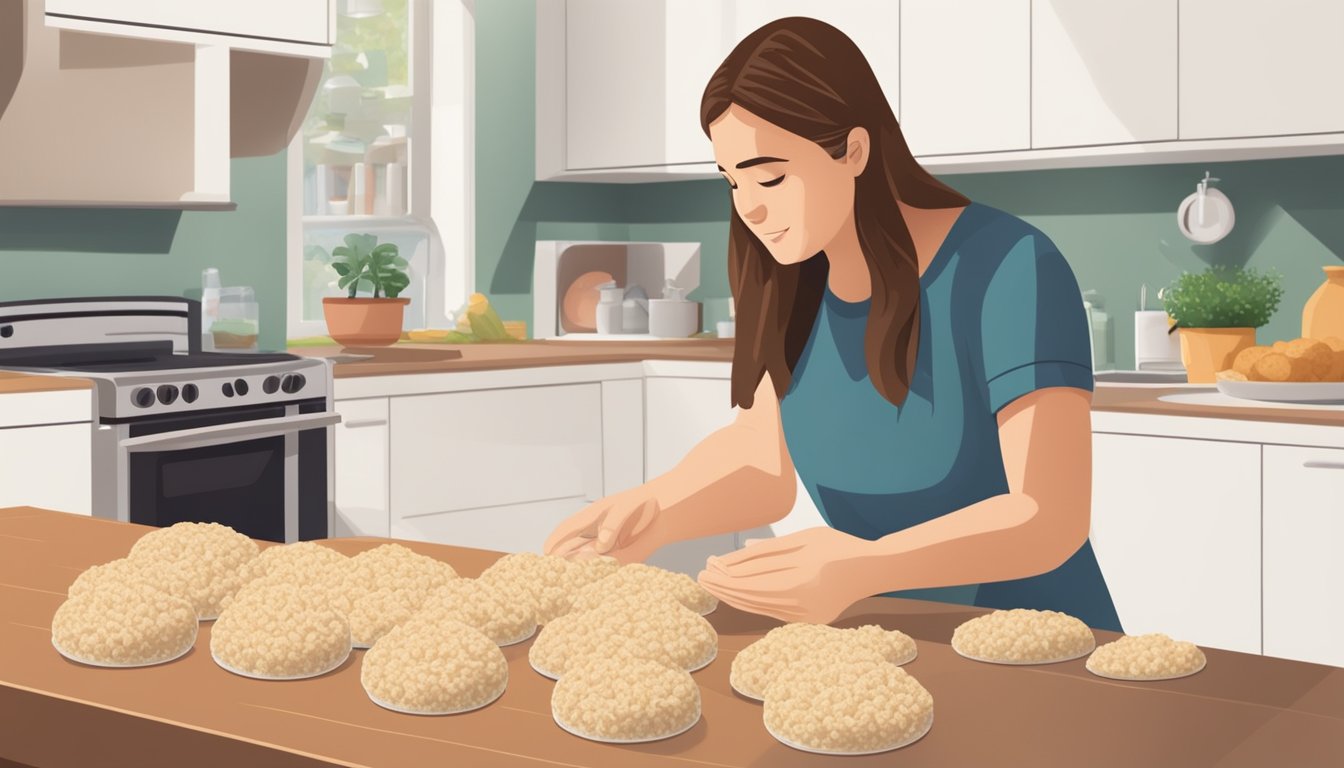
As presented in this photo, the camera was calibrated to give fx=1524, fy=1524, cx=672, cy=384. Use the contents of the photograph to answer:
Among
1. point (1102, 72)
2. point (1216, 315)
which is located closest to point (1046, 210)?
point (1102, 72)

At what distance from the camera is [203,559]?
50.6 inches

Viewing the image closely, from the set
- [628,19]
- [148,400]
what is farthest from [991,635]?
[628,19]

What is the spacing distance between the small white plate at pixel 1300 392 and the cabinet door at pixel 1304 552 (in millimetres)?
201

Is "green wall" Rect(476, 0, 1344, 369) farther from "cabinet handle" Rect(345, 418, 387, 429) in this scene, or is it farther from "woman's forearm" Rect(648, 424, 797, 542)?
"woman's forearm" Rect(648, 424, 797, 542)

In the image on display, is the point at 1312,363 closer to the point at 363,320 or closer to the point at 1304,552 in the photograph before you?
the point at 1304,552

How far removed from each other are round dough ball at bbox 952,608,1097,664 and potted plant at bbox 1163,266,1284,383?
259 cm

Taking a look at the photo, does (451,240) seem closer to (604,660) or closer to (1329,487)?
(1329,487)

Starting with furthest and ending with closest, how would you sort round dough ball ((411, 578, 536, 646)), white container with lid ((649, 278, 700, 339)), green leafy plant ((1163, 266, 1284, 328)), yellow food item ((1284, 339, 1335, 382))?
white container with lid ((649, 278, 700, 339)) < green leafy plant ((1163, 266, 1284, 328)) < yellow food item ((1284, 339, 1335, 382)) < round dough ball ((411, 578, 536, 646))

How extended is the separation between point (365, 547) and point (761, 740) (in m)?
0.76

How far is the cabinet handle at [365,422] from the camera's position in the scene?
3.57 metres

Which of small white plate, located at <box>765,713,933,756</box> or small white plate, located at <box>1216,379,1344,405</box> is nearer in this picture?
small white plate, located at <box>765,713,933,756</box>

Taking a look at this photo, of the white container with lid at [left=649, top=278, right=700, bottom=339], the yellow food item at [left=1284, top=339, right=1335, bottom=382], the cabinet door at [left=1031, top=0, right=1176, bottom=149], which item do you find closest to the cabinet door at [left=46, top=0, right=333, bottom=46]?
the white container with lid at [left=649, top=278, right=700, bottom=339]

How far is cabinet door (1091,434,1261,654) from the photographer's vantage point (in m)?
2.96

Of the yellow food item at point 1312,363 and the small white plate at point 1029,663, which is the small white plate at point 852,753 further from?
the yellow food item at point 1312,363
